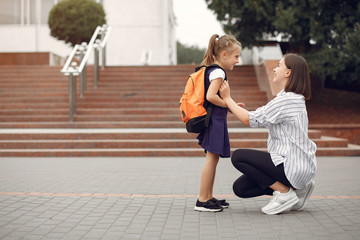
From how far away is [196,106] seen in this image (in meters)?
4.61

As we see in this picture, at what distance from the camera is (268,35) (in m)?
15.5

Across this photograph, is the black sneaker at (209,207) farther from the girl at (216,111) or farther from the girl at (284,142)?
the girl at (284,142)

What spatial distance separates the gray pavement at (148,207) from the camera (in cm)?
404

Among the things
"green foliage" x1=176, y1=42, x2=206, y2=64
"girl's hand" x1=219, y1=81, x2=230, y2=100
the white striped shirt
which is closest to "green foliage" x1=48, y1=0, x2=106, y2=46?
"girl's hand" x1=219, y1=81, x2=230, y2=100

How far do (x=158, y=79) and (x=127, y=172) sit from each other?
826 cm

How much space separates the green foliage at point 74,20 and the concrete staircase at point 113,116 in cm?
390

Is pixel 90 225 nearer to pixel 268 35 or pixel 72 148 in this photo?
pixel 72 148

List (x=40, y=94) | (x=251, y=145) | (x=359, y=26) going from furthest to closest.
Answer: (x=40, y=94), (x=359, y=26), (x=251, y=145)

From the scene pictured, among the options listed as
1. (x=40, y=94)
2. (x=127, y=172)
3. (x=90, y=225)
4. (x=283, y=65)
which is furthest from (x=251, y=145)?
(x=40, y=94)

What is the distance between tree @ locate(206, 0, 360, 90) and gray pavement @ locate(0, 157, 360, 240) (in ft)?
19.0

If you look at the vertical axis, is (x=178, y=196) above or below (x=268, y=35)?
below

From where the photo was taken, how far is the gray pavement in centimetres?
404

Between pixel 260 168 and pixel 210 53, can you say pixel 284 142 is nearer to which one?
pixel 260 168

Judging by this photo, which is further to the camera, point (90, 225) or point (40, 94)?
point (40, 94)
